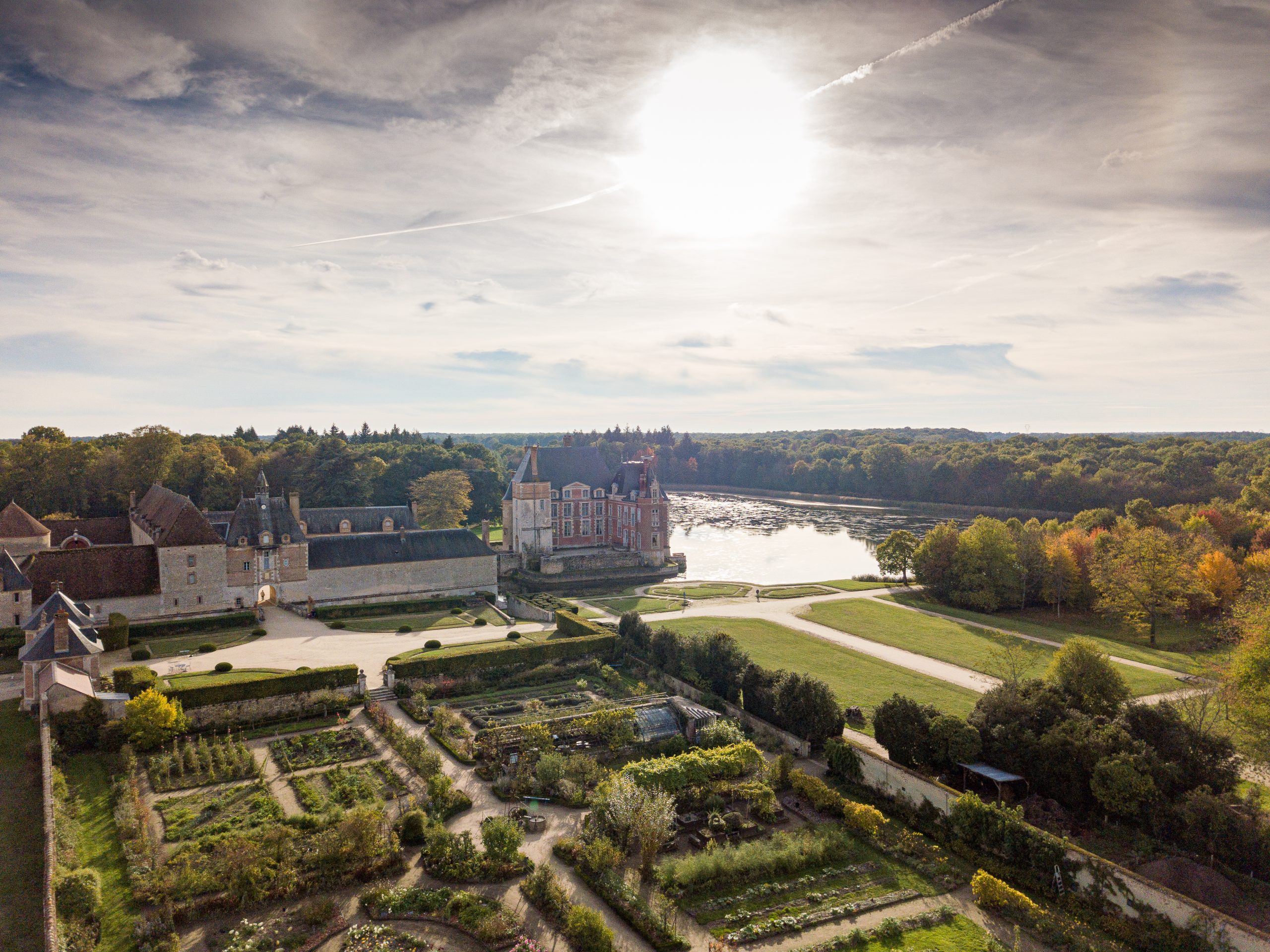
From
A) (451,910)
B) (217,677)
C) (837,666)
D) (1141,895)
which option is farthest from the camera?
(837,666)

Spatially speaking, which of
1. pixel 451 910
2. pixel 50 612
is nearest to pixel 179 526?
pixel 50 612

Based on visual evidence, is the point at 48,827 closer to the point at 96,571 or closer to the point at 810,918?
the point at 810,918

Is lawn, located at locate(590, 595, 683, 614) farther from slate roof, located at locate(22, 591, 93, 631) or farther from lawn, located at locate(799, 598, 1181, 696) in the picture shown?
slate roof, located at locate(22, 591, 93, 631)

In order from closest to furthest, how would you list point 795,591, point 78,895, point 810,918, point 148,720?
point 78,895 → point 810,918 → point 148,720 → point 795,591

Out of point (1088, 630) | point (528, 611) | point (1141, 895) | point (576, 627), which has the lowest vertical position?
point (1088, 630)

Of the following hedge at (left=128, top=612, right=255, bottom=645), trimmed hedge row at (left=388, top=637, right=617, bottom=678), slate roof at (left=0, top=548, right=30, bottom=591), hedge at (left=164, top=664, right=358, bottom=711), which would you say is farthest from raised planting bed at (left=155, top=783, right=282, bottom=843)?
slate roof at (left=0, top=548, right=30, bottom=591)

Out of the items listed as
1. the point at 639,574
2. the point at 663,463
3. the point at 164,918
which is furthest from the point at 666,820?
the point at 663,463
